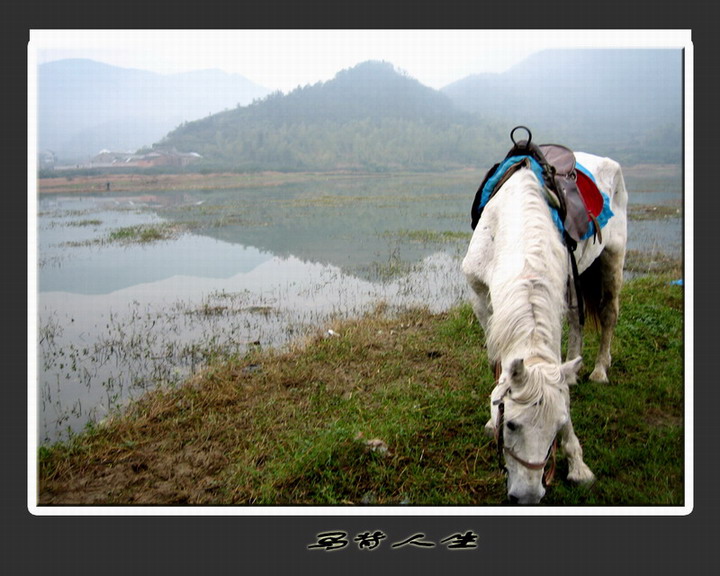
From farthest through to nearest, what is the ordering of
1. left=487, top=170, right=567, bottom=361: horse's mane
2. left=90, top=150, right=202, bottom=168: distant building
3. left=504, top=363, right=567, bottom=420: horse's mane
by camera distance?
left=90, top=150, right=202, bottom=168: distant building, left=487, top=170, right=567, bottom=361: horse's mane, left=504, top=363, right=567, bottom=420: horse's mane

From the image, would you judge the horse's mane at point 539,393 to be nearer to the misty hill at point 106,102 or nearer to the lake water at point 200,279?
the lake water at point 200,279

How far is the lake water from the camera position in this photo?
4.61 metres

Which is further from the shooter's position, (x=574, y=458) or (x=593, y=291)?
(x=593, y=291)

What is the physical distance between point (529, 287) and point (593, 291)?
8.24 feet

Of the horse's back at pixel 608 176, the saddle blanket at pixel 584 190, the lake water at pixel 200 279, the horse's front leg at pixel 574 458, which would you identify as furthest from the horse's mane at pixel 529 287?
the horse's back at pixel 608 176

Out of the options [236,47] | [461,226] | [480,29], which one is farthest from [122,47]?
[461,226]

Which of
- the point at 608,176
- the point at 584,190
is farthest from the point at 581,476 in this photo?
the point at 608,176

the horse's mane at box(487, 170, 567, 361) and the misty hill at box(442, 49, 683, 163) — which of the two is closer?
the horse's mane at box(487, 170, 567, 361)

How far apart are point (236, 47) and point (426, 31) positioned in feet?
4.46

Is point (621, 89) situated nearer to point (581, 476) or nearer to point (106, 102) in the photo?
point (581, 476)

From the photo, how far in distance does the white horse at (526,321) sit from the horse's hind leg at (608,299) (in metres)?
0.26

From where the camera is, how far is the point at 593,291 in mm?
5000

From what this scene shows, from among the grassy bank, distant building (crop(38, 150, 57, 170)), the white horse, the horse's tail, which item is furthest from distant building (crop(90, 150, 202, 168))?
the horse's tail

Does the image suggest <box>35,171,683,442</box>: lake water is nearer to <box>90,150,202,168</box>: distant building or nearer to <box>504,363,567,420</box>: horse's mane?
<box>90,150,202,168</box>: distant building
